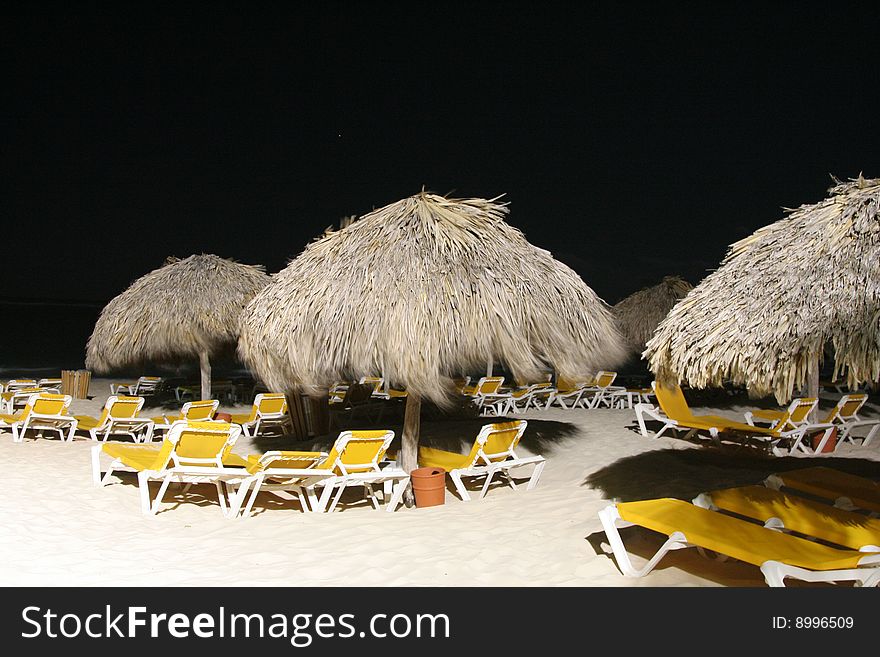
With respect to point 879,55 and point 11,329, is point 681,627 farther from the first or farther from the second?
point 11,329

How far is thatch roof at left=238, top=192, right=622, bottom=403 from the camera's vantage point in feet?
16.2

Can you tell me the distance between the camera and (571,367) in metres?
5.51

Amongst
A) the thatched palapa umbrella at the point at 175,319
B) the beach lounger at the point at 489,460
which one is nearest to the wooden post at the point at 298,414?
the thatched palapa umbrella at the point at 175,319

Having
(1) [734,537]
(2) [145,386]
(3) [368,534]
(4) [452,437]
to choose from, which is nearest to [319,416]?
(4) [452,437]

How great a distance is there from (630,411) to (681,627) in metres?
7.80

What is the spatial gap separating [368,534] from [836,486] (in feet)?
10.1

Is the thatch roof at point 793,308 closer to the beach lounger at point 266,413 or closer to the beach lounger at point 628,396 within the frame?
the beach lounger at point 266,413

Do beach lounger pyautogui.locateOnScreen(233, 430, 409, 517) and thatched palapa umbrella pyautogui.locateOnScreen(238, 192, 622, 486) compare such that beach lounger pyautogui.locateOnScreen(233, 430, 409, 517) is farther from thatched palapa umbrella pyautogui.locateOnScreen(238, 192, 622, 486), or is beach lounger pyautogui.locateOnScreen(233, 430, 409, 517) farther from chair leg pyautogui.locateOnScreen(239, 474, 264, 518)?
thatched palapa umbrella pyautogui.locateOnScreen(238, 192, 622, 486)

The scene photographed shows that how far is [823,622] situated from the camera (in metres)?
2.38

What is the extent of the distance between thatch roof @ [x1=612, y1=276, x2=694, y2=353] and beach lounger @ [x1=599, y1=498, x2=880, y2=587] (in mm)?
10393

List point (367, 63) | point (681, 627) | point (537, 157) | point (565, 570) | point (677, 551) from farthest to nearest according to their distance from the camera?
point (537, 157) < point (367, 63) < point (677, 551) < point (565, 570) < point (681, 627)

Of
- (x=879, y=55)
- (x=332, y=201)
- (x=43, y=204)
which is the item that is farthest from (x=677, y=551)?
(x=43, y=204)

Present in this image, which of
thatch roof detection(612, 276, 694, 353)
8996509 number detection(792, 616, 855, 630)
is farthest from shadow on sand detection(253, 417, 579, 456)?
thatch roof detection(612, 276, 694, 353)

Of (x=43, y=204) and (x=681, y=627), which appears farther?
(x=43, y=204)
